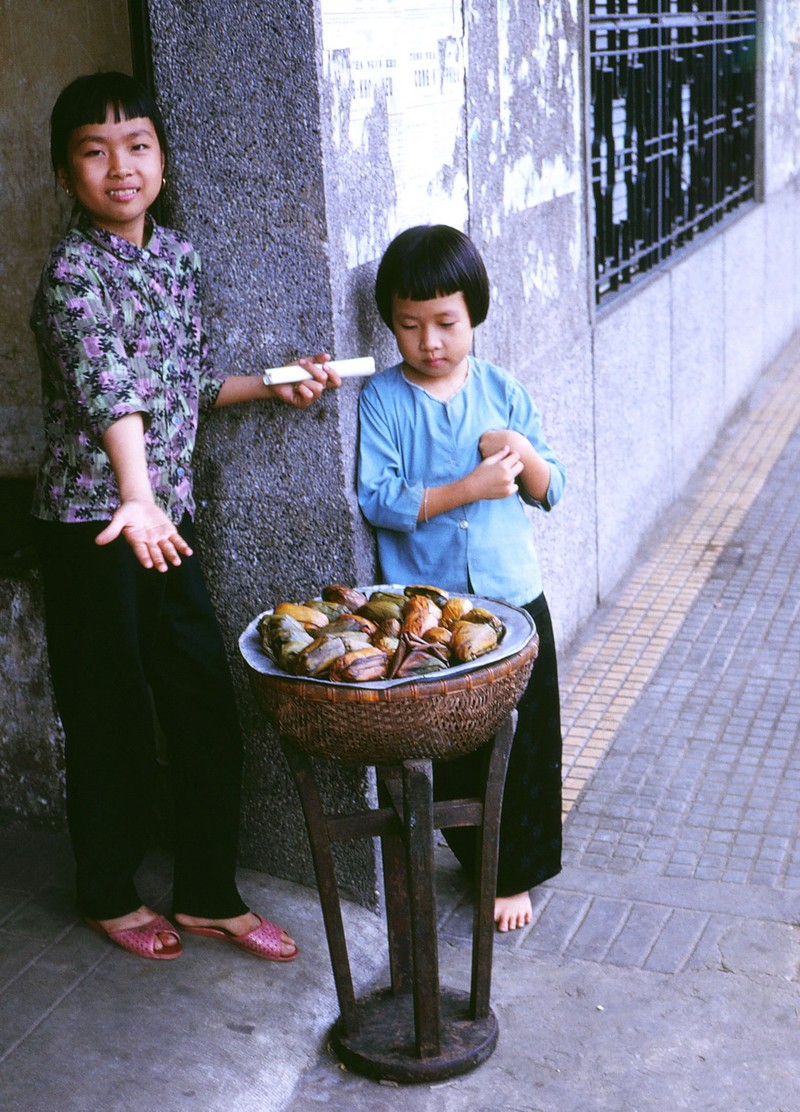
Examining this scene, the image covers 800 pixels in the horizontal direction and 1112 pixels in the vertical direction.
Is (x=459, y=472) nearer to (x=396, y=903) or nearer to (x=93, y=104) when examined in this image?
(x=396, y=903)

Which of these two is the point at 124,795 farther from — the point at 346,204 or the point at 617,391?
the point at 617,391

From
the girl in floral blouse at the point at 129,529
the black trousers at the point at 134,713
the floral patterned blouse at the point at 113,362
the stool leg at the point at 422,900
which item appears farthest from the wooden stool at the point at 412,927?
the floral patterned blouse at the point at 113,362

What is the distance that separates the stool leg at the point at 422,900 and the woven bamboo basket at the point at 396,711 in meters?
0.06

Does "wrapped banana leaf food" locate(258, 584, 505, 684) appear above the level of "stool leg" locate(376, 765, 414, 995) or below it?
above

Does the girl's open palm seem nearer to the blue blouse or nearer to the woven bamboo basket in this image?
the woven bamboo basket

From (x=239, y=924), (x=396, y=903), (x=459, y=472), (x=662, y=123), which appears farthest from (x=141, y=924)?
(x=662, y=123)

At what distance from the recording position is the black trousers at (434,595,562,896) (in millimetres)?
3643

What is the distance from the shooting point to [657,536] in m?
6.88

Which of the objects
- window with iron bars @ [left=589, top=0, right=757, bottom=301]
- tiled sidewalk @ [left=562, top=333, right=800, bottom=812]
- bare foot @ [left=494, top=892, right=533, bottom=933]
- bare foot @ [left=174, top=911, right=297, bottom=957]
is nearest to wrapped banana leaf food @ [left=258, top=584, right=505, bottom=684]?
bare foot @ [left=174, top=911, right=297, bottom=957]

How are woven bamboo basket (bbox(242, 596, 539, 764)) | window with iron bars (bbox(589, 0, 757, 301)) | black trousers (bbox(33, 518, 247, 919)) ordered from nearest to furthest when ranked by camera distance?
woven bamboo basket (bbox(242, 596, 539, 764)), black trousers (bbox(33, 518, 247, 919)), window with iron bars (bbox(589, 0, 757, 301))

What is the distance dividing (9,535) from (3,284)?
691 mm

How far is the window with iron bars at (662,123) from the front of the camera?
6078mm

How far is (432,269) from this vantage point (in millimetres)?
3211

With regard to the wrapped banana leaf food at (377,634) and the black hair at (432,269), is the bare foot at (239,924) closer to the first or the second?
the wrapped banana leaf food at (377,634)
